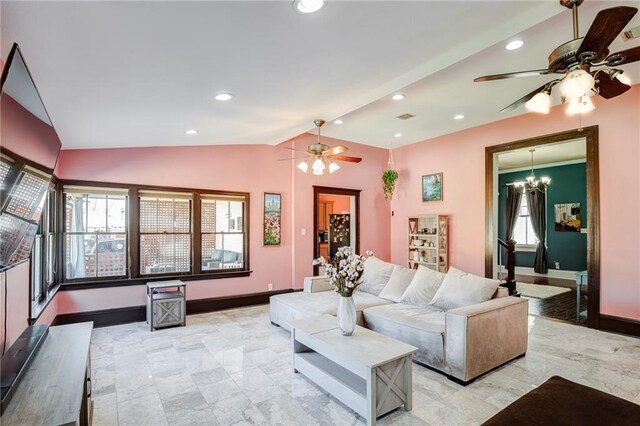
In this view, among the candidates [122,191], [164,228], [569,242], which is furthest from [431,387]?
[569,242]

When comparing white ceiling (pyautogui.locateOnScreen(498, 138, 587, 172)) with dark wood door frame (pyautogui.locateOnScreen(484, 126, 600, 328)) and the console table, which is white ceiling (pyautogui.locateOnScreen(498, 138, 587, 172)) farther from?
the console table

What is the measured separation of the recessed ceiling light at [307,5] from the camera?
1.71 m

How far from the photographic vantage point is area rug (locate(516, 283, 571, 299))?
6470 mm

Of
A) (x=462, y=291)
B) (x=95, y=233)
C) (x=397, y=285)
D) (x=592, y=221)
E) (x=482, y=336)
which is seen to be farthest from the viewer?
(x=95, y=233)

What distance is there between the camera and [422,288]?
3906 mm

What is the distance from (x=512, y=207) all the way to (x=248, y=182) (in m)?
7.87

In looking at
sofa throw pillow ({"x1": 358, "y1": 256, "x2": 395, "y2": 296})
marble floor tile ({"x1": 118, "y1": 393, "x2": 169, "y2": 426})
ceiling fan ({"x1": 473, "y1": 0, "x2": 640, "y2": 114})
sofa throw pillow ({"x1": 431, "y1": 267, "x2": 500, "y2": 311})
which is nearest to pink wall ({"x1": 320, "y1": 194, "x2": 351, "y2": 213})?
sofa throw pillow ({"x1": 358, "y1": 256, "x2": 395, "y2": 296})

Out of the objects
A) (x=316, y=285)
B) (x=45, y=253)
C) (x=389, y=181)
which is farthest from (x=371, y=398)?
(x=389, y=181)

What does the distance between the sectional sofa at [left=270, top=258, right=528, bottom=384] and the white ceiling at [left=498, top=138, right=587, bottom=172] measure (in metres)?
4.18

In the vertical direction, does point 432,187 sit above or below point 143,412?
above

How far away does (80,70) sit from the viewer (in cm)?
195

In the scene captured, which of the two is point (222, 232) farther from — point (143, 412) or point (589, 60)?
point (589, 60)

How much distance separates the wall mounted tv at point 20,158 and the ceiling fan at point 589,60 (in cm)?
292

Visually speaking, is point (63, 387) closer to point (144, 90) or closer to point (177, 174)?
point (144, 90)
